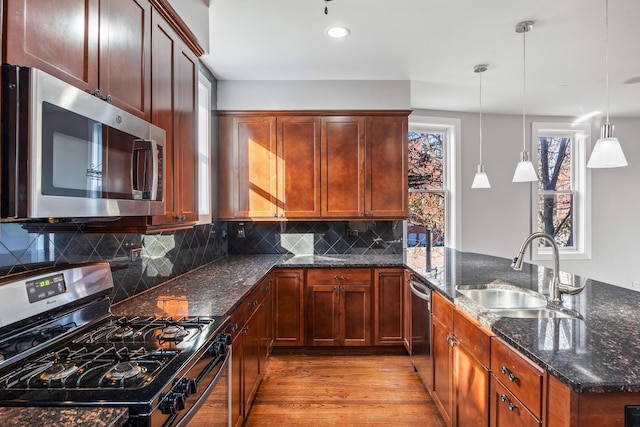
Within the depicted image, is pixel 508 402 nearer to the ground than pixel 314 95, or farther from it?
nearer to the ground

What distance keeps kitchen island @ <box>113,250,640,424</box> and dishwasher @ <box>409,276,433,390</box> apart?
0.42ft

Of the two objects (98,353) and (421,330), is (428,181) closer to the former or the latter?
(421,330)

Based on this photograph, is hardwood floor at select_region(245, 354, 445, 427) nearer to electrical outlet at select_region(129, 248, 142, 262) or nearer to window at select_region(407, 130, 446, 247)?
electrical outlet at select_region(129, 248, 142, 262)

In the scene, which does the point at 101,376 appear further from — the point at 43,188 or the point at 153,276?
the point at 153,276

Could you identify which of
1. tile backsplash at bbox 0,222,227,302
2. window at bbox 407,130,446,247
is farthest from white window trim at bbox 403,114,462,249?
tile backsplash at bbox 0,222,227,302

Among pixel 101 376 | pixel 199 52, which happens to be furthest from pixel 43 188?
pixel 199 52

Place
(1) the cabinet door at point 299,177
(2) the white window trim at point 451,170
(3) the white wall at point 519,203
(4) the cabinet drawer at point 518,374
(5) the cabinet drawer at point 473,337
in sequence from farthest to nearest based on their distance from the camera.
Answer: (3) the white wall at point 519,203
(2) the white window trim at point 451,170
(1) the cabinet door at point 299,177
(5) the cabinet drawer at point 473,337
(4) the cabinet drawer at point 518,374

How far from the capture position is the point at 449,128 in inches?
177

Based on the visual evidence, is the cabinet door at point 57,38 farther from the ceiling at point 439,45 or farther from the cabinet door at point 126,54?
the ceiling at point 439,45

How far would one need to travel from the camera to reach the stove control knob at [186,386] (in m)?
1.06

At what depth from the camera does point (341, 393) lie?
2570 mm

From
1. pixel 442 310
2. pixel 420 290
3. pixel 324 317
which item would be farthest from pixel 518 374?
pixel 324 317

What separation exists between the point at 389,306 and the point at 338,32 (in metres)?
2.35

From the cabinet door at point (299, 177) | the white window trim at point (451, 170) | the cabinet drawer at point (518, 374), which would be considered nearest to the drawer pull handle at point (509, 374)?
the cabinet drawer at point (518, 374)
